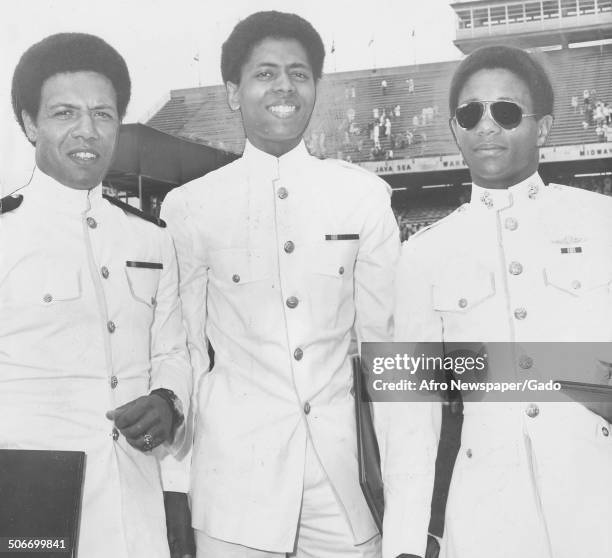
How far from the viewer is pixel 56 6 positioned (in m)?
2.19

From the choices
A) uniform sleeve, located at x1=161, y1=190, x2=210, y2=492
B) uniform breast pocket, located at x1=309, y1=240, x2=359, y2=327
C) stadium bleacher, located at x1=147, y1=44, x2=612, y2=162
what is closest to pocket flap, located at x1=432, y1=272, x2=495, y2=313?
uniform breast pocket, located at x1=309, y1=240, x2=359, y2=327

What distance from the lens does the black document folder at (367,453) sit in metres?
1.98

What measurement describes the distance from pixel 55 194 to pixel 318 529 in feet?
3.69

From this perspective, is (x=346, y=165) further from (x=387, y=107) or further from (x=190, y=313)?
(x=190, y=313)

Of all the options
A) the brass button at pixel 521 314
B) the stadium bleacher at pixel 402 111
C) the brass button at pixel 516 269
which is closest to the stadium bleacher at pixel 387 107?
the stadium bleacher at pixel 402 111

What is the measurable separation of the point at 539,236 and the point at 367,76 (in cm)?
64

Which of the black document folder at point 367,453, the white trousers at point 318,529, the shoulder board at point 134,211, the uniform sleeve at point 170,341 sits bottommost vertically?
the white trousers at point 318,529

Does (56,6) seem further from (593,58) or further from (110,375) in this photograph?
(593,58)

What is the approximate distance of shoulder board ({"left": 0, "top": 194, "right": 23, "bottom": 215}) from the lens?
6.60 feet

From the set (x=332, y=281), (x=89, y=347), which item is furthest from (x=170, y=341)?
(x=332, y=281)

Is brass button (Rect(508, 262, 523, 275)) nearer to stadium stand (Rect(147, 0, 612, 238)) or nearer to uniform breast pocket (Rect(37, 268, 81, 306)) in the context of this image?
stadium stand (Rect(147, 0, 612, 238))

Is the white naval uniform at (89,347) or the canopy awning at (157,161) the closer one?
the white naval uniform at (89,347)

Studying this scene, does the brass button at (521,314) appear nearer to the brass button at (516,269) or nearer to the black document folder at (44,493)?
the brass button at (516,269)

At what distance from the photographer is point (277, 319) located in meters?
2.00
